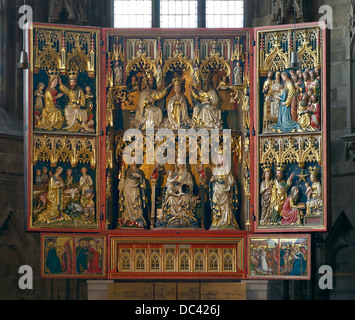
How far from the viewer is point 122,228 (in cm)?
2045

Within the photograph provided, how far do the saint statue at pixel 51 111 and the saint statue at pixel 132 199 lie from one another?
71.3 inches

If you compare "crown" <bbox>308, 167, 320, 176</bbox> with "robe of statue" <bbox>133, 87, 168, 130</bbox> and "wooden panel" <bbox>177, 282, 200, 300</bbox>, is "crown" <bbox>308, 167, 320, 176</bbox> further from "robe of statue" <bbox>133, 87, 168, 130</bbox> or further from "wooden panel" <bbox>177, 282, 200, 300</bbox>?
"wooden panel" <bbox>177, 282, 200, 300</bbox>

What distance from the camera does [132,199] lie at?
20547 millimetres

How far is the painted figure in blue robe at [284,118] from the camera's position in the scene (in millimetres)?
19969

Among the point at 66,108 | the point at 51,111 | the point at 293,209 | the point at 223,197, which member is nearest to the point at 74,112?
the point at 66,108

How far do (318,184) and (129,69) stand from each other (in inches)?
185

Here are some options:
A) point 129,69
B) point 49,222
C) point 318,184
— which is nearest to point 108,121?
point 129,69

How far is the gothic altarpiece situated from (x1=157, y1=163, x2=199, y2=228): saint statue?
21 millimetres

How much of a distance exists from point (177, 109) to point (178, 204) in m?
2.06

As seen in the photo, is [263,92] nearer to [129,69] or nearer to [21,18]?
Result: [129,69]

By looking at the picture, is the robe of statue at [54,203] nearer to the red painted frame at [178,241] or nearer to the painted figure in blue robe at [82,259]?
the painted figure in blue robe at [82,259]

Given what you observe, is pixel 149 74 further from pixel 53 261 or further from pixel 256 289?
pixel 256 289
